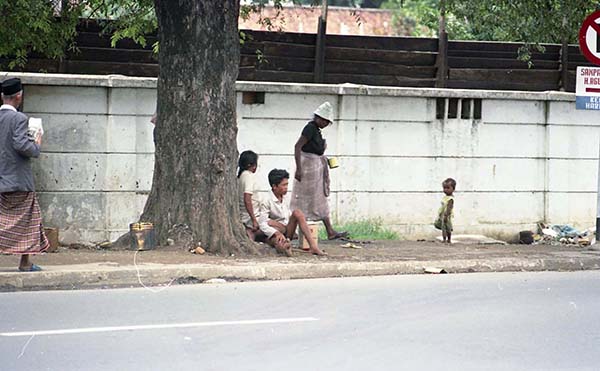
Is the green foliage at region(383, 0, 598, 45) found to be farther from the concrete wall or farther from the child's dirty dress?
the child's dirty dress

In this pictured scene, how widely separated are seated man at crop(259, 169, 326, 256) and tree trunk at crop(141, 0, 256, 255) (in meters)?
0.35

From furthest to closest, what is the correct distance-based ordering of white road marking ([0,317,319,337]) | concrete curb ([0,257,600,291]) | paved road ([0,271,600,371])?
1. concrete curb ([0,257,600,291])
2. white road marking ([0,317,319,337])
3. paved road ([0,271,600,371])

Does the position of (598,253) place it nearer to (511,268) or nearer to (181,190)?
(511,268)

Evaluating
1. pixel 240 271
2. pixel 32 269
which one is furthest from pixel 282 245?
pixel 32 269

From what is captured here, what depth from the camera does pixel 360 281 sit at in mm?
10961

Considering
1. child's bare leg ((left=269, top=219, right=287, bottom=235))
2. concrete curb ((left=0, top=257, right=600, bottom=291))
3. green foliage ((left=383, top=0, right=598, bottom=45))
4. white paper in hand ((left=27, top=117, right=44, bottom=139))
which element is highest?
green foliage ((left=383, top=0, right=598, bottom=45))

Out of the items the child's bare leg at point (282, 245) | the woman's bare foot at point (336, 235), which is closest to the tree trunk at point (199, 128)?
the child's bare leg at point (282, 245)

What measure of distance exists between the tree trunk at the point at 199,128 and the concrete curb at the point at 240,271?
1006 mm

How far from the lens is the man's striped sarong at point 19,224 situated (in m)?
9.95

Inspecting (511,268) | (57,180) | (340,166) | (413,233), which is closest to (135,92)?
(57,180)

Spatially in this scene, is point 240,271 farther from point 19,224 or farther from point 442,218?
point 442,218

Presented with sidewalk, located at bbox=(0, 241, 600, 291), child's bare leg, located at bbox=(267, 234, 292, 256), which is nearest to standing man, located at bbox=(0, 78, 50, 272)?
sidewalk, located at bbox=(0, 241, 600, 291)

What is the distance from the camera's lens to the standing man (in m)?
9.85

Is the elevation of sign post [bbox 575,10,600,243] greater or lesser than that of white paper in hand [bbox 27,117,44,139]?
greater
